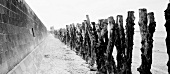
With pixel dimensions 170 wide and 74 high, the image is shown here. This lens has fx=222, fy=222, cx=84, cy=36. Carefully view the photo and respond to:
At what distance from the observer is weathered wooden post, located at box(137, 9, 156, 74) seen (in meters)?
5.02

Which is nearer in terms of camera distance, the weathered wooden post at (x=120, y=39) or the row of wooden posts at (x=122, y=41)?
the row of wooden posts at (x=122, y=41)

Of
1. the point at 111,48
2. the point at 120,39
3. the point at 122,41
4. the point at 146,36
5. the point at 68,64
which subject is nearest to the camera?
the point at 146,36

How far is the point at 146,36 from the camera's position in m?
5.09

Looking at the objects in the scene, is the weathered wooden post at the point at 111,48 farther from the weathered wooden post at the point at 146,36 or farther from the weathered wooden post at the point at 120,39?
the weathered wooden post at the point at 146,36

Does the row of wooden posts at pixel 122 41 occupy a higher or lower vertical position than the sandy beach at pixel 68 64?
higher

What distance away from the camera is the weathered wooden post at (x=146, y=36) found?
5023 mm

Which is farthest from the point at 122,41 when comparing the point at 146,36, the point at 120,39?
the point at 146,36

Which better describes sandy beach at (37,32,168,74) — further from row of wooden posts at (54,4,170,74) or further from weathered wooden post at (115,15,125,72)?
weathered wooden post at (115,15,125,72)

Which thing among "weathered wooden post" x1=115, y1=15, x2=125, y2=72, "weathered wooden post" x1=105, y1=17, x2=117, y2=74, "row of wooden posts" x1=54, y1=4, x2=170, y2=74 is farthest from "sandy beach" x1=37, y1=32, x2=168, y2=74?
"weathered wooden post" x1=115, y1=15, x2=125, y2=72

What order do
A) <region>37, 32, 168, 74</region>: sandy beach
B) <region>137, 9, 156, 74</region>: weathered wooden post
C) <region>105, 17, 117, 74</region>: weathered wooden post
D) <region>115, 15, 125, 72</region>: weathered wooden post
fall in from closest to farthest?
<region>137, 9, 156, 74</region>: weathered wooden post < <region>115, 15, 125, 72</region>: weathered wooden post < <region>105, 17, 117, 74</region>: weathered wooden post < <region>37, 32, 168, 74</region>: sandy beach

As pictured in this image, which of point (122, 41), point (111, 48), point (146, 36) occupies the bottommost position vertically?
point (111, 48)

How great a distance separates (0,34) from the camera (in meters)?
3.56

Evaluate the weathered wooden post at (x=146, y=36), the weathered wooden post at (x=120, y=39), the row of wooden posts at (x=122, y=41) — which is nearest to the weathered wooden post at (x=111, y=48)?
the row of wooden posts at (x=122, y=41)

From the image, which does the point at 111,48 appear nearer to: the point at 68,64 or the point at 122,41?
the point at 122,41
